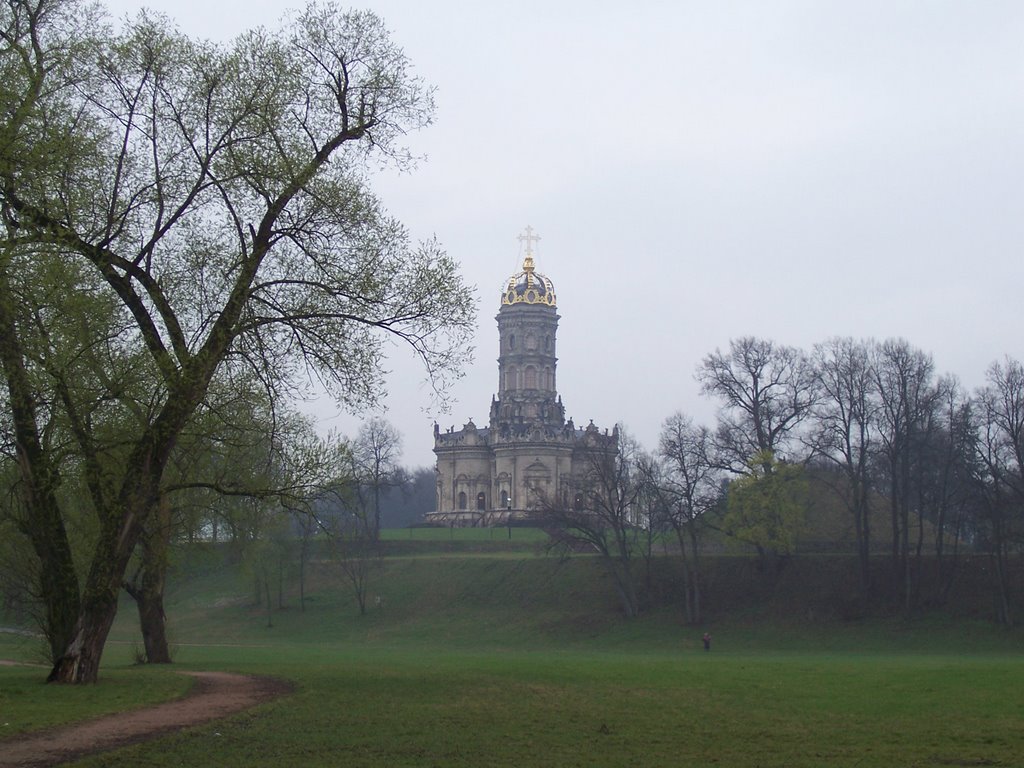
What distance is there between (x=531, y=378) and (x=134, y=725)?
3851 inches

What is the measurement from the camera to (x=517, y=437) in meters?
111

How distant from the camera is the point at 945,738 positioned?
16.5m

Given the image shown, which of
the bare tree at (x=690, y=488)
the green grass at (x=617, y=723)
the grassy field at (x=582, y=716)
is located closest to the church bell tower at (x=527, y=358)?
the bare tree at (x=690, y=488)

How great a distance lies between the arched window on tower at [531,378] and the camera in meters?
115

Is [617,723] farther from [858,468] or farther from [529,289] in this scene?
[529,289]

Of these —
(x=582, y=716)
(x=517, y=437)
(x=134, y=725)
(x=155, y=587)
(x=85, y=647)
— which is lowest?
(x=582, y=716)

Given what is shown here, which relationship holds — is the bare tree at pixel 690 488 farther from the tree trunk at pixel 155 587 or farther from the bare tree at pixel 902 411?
the tree trunk at pixel 155 587

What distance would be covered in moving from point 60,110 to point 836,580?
164ft

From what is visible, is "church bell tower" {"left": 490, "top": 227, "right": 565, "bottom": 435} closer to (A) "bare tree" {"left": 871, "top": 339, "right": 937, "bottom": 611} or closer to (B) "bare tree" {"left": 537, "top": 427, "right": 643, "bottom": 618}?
(B) "bare tree" {"left": 537, "top": 427, "right": 643, "bottom": 618}

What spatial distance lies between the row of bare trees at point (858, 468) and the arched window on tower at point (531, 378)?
47.2m

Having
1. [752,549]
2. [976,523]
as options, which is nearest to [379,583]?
[752,549]

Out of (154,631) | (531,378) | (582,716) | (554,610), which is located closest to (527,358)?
(531,378)

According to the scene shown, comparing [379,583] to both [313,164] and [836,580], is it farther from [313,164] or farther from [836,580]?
[313,164]

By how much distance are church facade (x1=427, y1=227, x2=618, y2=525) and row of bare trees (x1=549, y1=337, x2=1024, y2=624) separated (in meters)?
42.1
